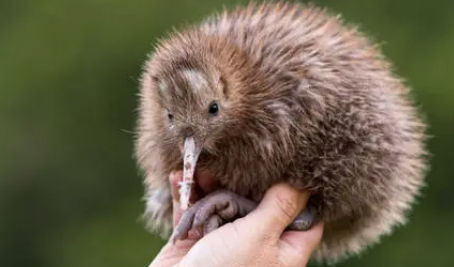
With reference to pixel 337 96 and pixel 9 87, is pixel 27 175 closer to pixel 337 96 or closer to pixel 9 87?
pixel 9 87

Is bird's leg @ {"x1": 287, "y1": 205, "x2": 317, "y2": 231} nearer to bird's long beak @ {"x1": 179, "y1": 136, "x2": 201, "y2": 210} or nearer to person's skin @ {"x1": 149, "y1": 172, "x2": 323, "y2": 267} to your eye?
person's skin @ {"x1": 149, "y1": 172, "x2": 323, "y2": 267}

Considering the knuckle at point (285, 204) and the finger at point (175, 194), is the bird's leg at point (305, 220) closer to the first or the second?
the knuckle at point (285, 204)

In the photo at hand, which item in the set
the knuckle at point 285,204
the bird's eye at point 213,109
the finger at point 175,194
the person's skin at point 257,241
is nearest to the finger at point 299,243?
the person's skin at point 257,241

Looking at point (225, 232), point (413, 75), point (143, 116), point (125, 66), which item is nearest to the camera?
point (225, 232)

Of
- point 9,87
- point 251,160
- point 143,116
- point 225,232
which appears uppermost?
point 9,87

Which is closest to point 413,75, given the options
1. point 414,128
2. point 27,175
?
point 27,175

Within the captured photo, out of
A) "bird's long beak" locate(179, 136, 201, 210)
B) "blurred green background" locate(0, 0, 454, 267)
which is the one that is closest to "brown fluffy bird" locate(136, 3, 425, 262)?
"bird's long beak" locate(179, 136, 201, 210)

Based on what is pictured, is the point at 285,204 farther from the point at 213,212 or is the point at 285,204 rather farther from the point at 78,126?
the point at 78,126
